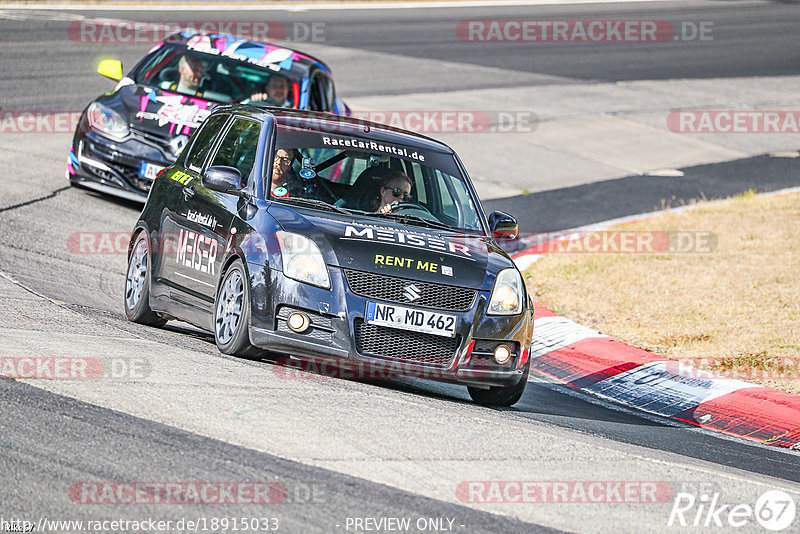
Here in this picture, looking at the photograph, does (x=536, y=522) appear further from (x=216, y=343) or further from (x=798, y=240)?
(x=798, y=240)

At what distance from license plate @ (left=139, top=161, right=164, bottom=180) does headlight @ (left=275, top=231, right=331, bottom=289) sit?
5467 mm

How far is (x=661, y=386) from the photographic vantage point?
9.15 m

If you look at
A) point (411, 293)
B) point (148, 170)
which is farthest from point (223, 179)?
point (148, 170)

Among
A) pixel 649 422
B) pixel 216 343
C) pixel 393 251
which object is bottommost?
pixel 649 422

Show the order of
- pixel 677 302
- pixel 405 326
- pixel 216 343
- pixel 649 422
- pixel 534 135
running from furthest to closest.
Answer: pixel 534 135, pixel 677 302, pixel 649 422, pixel 216 343, pixel 405 326

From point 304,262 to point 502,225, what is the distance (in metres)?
1.80

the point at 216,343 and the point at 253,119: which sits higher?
the point at 253,119

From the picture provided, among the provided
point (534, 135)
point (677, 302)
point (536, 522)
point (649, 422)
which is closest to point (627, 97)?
point (534, 135)

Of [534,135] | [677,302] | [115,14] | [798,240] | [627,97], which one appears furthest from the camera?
[115,14]

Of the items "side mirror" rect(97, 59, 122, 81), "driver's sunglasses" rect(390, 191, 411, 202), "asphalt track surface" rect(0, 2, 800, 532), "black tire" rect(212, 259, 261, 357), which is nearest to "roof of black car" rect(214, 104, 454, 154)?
"driver's sunglasses" rect(390, 191, 411, 202)

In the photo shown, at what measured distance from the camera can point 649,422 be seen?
324 inches

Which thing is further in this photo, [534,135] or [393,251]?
[534,135]

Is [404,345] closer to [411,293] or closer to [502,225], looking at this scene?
[411,293]

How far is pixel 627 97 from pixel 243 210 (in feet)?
Result: 55.5
